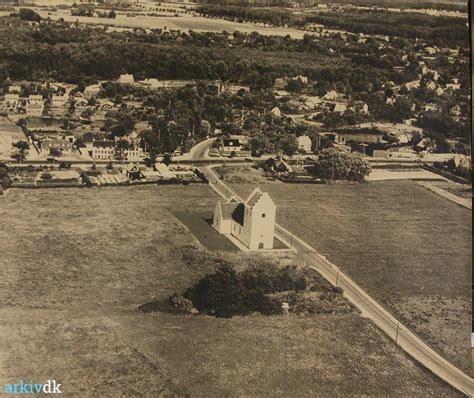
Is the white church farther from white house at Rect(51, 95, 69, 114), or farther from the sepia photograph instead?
white house at Rect(51, 95, 69, 114)

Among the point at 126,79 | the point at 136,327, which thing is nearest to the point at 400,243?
the point at 136,327

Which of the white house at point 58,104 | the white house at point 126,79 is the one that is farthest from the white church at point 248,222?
the white house at point 58,104

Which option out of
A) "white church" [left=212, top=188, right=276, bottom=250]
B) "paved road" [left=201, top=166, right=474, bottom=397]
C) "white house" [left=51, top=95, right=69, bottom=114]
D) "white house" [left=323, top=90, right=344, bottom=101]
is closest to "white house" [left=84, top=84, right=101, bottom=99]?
"white house" [left=51, top=95, right=69, bottom=114]

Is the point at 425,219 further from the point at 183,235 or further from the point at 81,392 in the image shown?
the point at 81,392

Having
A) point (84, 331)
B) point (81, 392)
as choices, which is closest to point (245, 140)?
point (84, 331)

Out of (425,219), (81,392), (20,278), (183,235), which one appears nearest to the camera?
(81,392)

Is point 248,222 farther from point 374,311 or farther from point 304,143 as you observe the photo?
point 374,311
